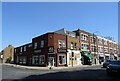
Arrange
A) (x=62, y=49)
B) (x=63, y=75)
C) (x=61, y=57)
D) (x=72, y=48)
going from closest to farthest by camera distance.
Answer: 1. (x=63, y=75)
2. (x=61, y=57)
3. (x=62, y=49)
4. (x=72, y=48)

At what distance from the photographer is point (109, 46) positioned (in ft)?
244

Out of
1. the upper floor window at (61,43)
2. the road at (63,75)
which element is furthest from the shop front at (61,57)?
the road at (63,75)

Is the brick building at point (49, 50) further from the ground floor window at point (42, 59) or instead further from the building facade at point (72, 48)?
the building facade at point (72, 48)

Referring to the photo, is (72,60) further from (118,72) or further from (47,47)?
(118,72)

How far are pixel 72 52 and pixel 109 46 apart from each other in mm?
31034

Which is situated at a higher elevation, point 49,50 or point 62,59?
point 49,50

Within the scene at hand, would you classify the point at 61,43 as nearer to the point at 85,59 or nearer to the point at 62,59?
the point at 62,59

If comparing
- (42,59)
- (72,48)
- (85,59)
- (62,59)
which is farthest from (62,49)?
(85,59)

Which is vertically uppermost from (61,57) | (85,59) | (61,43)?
(61,43)

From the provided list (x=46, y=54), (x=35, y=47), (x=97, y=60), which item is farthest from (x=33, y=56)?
(x=97, y=60)

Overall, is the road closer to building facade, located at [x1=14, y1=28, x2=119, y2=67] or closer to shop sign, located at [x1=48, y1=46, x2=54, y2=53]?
shop sign, located at [x1=48, y1=46, x2=54, y2=53]

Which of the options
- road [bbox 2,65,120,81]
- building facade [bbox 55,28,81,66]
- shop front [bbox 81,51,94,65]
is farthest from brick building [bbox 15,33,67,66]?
road [bbox 2,65,120,81]

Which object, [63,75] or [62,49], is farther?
[62,49]

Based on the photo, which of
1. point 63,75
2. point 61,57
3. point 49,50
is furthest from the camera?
point 61,57
